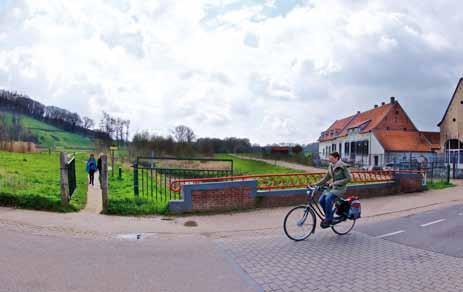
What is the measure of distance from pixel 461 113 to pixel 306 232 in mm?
34513

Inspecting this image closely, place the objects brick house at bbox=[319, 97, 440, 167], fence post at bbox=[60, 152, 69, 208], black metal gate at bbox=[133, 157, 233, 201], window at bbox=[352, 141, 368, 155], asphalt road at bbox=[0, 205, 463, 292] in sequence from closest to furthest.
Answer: asphalt road at bbox=[0, 205, 463, 292] → fence post at bbox=[60, 152, 69, 208] → black metal gate at bbox=[133, 157, 233, 201] → brick house at bbox=[319, 97, 440, 167] → window at bbox=[352, 141, 368, 155]

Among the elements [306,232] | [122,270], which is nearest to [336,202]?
[306,232]

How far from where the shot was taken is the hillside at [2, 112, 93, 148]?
324ft

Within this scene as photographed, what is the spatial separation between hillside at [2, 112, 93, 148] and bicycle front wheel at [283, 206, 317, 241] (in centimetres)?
9735

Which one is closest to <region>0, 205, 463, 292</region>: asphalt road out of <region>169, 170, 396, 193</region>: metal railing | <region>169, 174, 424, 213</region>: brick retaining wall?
<region>169, 174, 424, 213</region>: brick retaining wall

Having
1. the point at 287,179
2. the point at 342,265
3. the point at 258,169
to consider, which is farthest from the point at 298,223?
the point at 258,169

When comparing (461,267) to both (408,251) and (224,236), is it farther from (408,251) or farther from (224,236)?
(224,236)

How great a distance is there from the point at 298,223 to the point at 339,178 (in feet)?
4.74

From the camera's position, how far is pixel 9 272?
5242 millimetres

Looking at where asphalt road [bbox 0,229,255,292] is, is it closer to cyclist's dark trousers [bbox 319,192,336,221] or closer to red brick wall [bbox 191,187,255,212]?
cyclist's dark trousers [bbox 319,192,336,221]

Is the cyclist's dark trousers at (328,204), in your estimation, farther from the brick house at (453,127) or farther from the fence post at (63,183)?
the brick house at (453,127)

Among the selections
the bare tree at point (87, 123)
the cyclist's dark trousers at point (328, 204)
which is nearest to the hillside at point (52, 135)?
the bare tree at point (87, 123)

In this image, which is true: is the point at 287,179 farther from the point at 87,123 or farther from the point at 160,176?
the point at 87,123

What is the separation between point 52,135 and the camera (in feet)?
351
